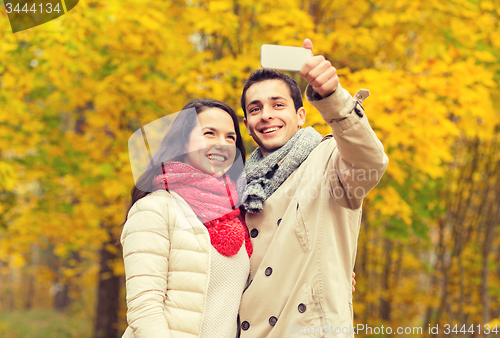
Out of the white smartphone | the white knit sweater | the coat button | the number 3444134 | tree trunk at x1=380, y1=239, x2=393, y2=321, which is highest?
the number 3444134

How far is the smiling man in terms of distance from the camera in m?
1.45

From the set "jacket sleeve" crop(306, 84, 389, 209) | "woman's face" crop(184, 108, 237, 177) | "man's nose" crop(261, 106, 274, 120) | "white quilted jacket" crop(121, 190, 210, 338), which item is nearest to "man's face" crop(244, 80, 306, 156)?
"man's nose" crop(261, 106, 274, 120)

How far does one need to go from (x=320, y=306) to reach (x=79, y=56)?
12.6ft

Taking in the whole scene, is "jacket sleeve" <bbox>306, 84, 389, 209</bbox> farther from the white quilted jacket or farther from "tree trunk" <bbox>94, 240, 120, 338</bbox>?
"tree trunk" <bbox>94, 240, 120, 338</bbox>

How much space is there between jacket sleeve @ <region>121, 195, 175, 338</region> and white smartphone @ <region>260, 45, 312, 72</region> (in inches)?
29.3

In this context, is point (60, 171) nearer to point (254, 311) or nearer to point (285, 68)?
point (254, 311)

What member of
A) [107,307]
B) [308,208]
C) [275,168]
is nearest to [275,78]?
[275,168]

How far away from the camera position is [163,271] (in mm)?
1549

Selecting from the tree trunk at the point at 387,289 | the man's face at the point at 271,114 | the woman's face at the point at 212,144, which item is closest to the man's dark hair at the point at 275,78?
the man's face at the point at 271,114

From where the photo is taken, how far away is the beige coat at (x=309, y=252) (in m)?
1.61

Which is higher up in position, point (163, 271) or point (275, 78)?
point (275, 78)

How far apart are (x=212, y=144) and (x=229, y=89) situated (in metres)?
2.04

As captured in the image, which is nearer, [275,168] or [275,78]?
[275,168]

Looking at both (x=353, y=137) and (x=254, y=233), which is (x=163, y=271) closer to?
(x=254, y=233)
